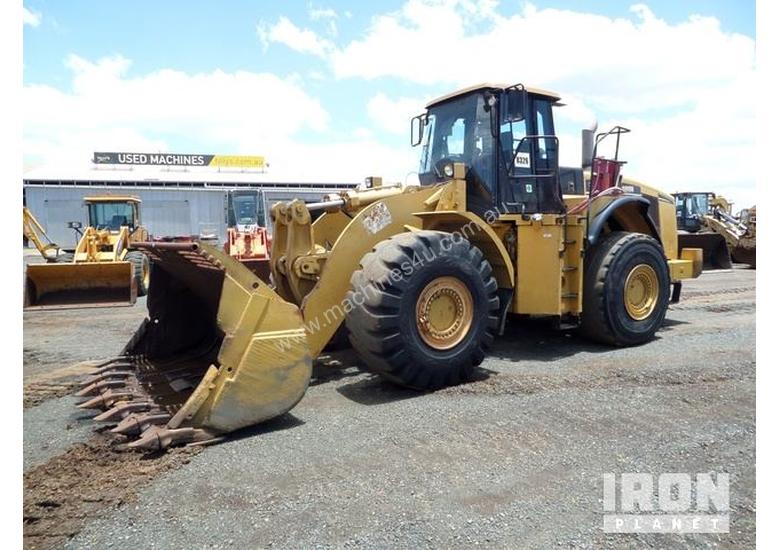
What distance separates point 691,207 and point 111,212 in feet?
65.2

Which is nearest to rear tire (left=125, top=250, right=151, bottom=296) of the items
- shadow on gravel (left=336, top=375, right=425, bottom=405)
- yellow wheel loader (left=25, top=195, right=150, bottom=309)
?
yellow wheel loader (left=25, top=195, right=150, bottom=309)

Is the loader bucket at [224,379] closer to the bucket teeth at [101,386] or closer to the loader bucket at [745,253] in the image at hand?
the bucket teeth at [101,386]

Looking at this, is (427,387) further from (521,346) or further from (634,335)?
(634,335)

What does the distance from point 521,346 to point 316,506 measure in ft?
13.7

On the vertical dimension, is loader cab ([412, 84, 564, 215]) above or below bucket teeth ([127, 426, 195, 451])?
above

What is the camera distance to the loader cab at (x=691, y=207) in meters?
20.7

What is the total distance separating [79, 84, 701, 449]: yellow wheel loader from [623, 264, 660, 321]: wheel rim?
0.02m

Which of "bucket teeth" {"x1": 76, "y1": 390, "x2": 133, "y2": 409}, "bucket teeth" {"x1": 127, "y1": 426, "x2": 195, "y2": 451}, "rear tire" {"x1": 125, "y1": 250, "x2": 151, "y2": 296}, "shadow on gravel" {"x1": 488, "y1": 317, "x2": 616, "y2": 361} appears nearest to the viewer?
"bucket teeth" {"x1": 127, "y1": 426, "x2": 195, "y2": 451}

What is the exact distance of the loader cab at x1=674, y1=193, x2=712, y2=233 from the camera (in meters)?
20.7

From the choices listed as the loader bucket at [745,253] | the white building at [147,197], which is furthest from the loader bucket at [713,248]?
the white building at [147,197]

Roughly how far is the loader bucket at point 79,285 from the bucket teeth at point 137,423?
7.85m

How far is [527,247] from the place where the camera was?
6008mm

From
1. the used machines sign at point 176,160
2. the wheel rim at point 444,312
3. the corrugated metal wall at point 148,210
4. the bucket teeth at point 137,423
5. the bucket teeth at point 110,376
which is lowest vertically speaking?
the bucket teeth at point 137,423
